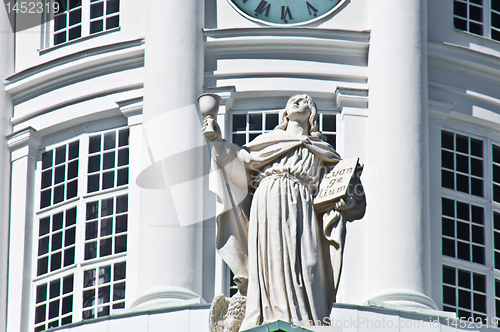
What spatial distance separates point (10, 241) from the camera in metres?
26.9

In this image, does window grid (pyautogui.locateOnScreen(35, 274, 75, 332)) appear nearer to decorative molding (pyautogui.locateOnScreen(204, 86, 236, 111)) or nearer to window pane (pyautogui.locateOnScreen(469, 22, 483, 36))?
decorative molding (pyautogui.locateOnScreen(204, 86, 236, 111))

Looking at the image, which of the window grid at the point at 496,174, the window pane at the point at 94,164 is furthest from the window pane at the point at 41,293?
the window grid at the point at 496,174

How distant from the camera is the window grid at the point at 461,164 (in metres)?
26.5

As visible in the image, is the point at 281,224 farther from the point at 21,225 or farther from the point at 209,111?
the point at 21,225

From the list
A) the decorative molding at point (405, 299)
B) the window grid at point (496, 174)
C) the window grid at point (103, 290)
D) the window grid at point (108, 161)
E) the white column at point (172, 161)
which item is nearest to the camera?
the decorative molding at point (405, 299)

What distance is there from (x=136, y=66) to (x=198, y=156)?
256 centimetres

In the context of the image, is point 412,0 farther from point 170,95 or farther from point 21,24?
point 21,24

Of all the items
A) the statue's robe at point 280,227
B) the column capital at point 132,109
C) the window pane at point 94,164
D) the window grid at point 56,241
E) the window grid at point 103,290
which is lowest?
the statue's robe at point 280,227

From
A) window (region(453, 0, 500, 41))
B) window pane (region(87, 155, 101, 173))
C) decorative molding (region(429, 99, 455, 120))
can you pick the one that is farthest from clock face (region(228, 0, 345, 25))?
window pane (region(87, 155, 101, 173))

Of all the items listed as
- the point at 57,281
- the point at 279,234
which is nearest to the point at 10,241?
the point at 57,281

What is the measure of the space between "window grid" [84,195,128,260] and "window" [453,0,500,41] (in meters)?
6.58

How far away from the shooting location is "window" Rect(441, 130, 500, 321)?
2567cm

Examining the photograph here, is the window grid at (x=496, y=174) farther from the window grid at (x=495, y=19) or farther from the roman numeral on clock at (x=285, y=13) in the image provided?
the roman numeral on clock at (x=285, y=13)

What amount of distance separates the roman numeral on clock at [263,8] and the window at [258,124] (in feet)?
6.32
